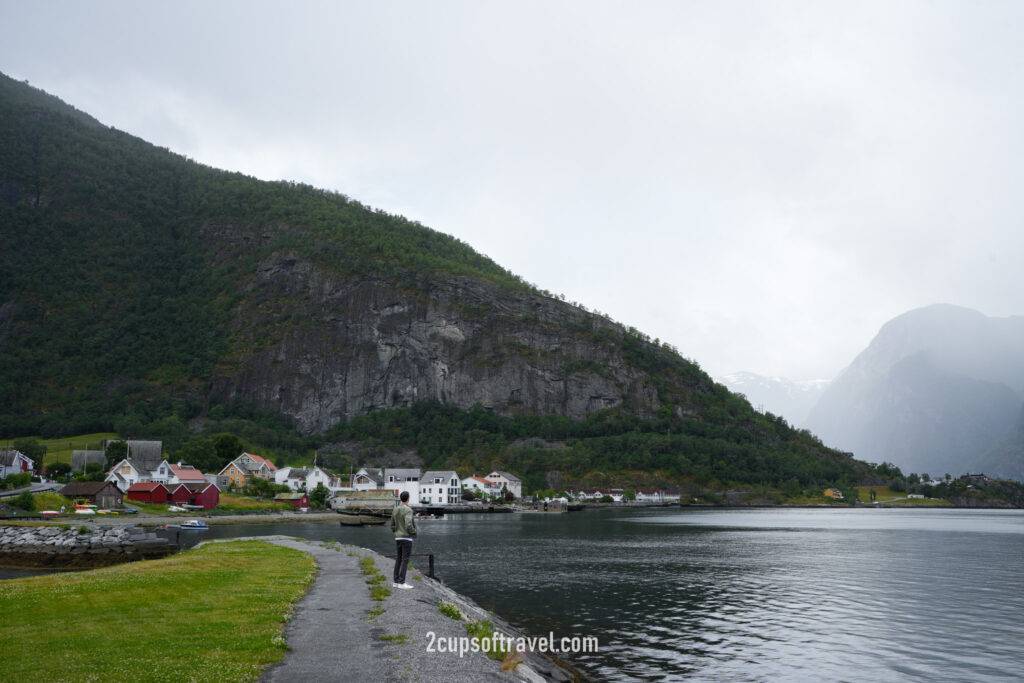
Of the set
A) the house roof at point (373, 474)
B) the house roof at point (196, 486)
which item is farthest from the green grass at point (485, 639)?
the house roof at point (373, 474)

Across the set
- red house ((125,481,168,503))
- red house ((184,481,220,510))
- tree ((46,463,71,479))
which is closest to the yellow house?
red house ((184,481,220,510))

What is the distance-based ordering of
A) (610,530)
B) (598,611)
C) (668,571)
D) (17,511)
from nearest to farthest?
(598,611), (668,571), (17,511), (610,530)

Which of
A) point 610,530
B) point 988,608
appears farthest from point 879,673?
point 610,530

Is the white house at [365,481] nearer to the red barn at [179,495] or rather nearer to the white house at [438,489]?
the white house at [438,489]

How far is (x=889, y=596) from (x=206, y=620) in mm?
42441

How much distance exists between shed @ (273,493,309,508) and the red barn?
24260 mm

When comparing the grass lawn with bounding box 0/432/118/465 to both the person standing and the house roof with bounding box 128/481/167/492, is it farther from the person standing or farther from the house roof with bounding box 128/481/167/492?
the person standing

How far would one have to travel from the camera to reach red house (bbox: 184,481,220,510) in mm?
116250

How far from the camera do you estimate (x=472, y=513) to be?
17125 centimetres

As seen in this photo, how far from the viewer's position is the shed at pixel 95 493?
323 feet

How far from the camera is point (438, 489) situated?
18262cm

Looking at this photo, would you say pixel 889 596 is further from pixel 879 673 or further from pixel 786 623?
pixel 879 673

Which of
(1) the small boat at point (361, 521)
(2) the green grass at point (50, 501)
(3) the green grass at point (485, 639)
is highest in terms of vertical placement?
(3) the green grass at point (485, 639)

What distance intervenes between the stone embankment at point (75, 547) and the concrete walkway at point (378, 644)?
3212 centimetres
